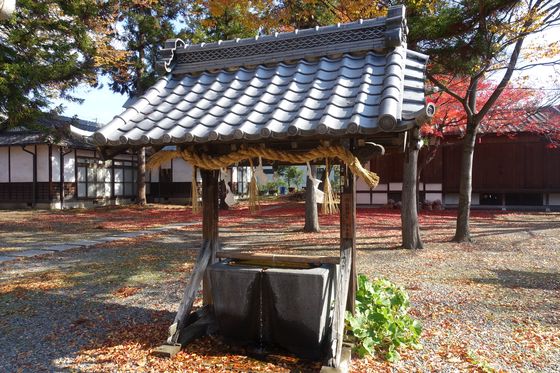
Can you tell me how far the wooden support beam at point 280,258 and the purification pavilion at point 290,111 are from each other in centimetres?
2

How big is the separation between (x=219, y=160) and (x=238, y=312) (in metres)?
1.60

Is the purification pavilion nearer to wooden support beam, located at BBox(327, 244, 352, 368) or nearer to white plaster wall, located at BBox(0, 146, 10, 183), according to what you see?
wooden support beam, located at BBox(327, 244, 352, 368)

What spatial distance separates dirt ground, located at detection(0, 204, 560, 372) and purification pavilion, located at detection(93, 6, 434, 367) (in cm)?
60

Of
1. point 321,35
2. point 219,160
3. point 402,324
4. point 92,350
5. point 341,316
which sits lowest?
point 92,350

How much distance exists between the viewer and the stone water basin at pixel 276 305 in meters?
3.78

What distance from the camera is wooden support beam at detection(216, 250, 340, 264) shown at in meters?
4.02

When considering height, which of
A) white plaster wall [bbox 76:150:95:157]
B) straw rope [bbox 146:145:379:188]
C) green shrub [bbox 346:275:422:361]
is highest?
white plaster wall [bbox 76:150:95:157]

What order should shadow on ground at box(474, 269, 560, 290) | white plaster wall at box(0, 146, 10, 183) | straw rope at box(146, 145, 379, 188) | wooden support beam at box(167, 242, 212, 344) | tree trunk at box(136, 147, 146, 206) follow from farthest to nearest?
tree trunk at box(136, 147, 146, 206) < white plaster wall at box(0, 146, 10, 183) < shadow on ground at box(474, 269, 560, 290) < wooden support beam at box(167, 242, 212, 344) < straw rope at box(146, 145, 379, 188)

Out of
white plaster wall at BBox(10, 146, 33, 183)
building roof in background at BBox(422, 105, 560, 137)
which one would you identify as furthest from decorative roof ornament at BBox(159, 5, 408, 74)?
white plaster wall at BBox(10, 146, 33, 183)

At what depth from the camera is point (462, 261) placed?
8.55 meters

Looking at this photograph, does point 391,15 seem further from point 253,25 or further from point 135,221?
point 135,221

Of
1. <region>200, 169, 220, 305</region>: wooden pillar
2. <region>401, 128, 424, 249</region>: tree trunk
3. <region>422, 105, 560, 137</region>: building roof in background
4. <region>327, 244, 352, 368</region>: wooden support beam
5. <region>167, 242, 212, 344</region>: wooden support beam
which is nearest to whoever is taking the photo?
<region>327, 244, 352, 368</region>: wooden support beam

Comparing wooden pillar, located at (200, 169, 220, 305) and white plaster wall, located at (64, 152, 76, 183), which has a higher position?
white plaster wall, located at (64, 152, 76, 183)

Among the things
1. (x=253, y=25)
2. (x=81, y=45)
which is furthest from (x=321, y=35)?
(x=81, y=45)
